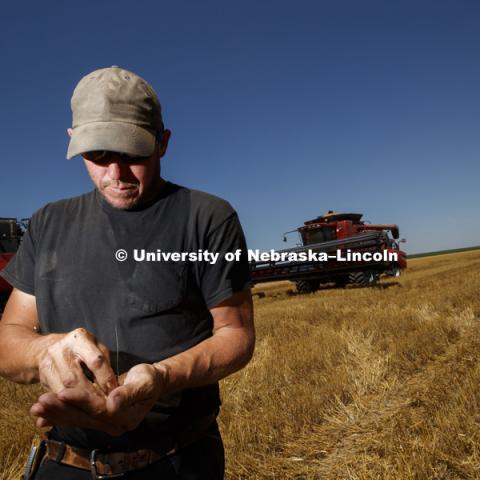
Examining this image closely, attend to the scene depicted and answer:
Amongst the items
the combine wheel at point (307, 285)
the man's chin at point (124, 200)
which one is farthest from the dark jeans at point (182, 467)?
the combine wheel at point (307, 285)

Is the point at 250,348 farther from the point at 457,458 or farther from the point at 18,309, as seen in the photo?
the point at 457,458

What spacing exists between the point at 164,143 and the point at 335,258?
14959mm

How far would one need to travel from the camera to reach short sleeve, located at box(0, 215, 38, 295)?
1.48 m

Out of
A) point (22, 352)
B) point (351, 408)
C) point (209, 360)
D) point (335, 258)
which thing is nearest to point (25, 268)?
point (22, 352)

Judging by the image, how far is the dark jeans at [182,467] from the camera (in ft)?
4.25

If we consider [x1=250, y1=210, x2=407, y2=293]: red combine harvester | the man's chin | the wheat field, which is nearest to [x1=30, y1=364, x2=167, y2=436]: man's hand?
the man's chin

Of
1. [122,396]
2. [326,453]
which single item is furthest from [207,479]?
[326,453]

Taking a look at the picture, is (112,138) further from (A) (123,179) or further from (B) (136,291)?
(B) (136,291)

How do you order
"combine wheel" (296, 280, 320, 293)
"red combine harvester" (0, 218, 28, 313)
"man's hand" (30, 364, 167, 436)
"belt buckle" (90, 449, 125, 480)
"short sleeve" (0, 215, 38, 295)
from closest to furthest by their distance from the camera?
"man's hand" (30, 364, 167, 436) → "belt buckle" (90, 449, 125, 480) → "short sleeve" (0, 215, 38, 295) → "red combine harvester" (0, 218, 28, 313) → "combine wheel" (296, 280, 320, 293)

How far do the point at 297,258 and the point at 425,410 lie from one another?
496 inches

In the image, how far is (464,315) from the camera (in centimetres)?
787

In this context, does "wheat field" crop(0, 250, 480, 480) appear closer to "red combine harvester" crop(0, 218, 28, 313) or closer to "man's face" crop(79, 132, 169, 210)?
"man's face" crop(79, 132, 169, 210)

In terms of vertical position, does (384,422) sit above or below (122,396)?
below

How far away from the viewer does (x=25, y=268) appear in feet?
4.90
